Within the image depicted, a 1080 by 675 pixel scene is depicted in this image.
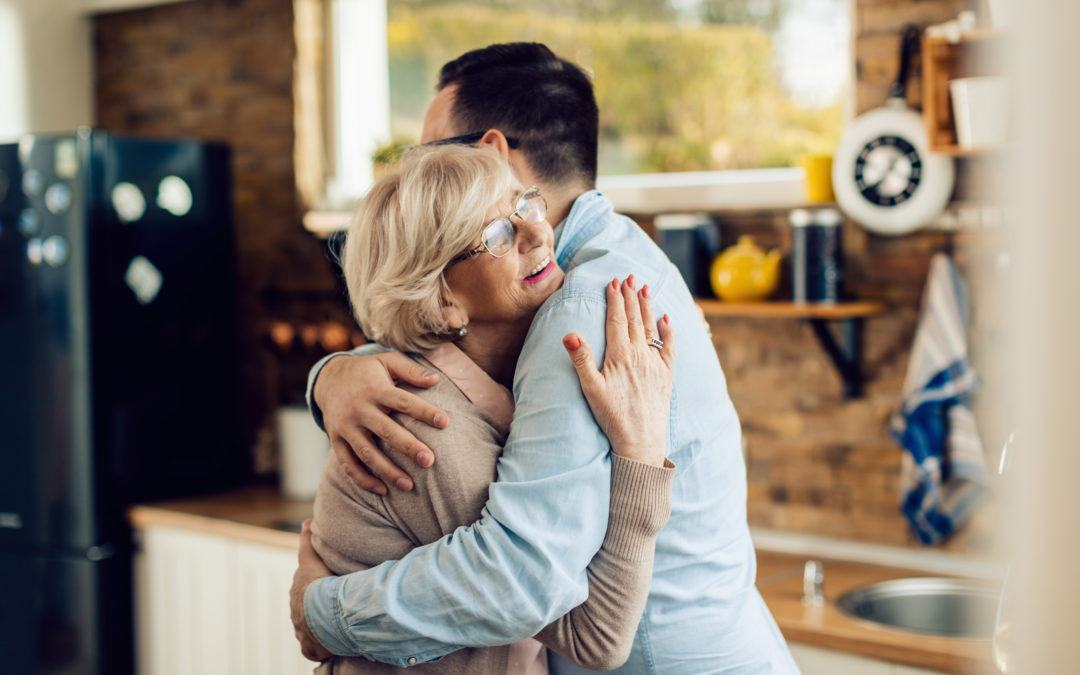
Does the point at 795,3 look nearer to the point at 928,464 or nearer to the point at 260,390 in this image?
the point at 928,464

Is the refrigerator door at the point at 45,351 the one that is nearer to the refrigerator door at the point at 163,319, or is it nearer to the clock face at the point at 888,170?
the refrigerator door at the point at 163,319

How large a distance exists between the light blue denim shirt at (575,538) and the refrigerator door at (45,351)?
2064 mm

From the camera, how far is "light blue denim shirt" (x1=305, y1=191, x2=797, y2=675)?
0.98m

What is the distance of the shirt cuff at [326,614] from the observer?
3.58 feet

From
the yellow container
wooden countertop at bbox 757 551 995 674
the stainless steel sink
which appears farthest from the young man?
the yellow container

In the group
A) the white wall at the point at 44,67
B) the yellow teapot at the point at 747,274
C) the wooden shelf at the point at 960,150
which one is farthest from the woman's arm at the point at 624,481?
the white wall at the point at 44,67

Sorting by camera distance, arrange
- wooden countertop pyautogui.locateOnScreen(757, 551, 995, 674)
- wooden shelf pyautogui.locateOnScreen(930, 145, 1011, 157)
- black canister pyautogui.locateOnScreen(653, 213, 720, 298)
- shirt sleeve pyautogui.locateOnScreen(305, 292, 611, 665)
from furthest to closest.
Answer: black canister pyautogui.locateOnScreen(653, 213, 720, 298) → wooden shelf pyautogui.locateOnScreen(930, 145, 1011, 157) → wooden countertop pyautogui.locateOnScreen(757, 551, 995, 674) → shirt sleeve pyautogui.locateOnScreen(305, 292, 611, 665)

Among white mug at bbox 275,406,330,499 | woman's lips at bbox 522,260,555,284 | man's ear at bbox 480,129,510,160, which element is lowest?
white mug at bbox 275,406,330,499

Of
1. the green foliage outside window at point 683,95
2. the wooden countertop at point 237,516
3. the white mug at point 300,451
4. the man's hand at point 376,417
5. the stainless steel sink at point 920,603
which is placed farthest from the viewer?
the white mug at point 300,451

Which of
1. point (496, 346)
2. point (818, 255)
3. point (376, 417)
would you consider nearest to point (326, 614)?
point (376, 417)

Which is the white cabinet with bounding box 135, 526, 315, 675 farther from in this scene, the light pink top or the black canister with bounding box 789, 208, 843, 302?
the light pink top

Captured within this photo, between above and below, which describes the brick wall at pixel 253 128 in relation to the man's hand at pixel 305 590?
above

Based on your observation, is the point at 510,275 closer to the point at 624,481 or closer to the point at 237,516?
the point at 624,481

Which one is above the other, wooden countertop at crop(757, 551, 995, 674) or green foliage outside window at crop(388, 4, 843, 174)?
green foliage outside window at crop(388, 4, 843, 174)
